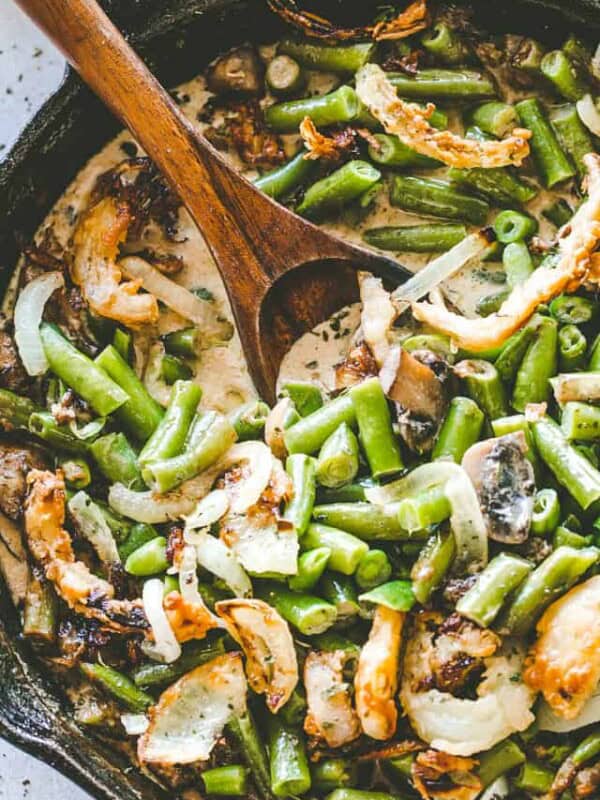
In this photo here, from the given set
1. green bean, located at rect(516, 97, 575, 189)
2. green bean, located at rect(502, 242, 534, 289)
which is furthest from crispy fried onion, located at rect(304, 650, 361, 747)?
green bean, located at rect(516, 97, 575, 189)

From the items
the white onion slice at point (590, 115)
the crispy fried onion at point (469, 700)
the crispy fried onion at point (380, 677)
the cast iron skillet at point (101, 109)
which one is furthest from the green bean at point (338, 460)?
the white onion slice at point (590, 115)

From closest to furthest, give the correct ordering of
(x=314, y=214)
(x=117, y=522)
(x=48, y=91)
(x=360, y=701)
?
1. (x=360, y=701)
2. (x=117, y=522)
3. (x=314, y=214)
4. (x=48, y=91)

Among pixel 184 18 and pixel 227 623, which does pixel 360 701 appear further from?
pixel 184 18

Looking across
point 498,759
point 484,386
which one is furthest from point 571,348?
point 498,759

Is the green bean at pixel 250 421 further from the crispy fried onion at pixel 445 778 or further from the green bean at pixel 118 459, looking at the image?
the crispy fried onion at pixel 445 778

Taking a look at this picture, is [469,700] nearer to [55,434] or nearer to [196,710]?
[196,710]

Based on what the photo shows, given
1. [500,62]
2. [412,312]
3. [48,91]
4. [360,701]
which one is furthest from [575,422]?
[48,91]
